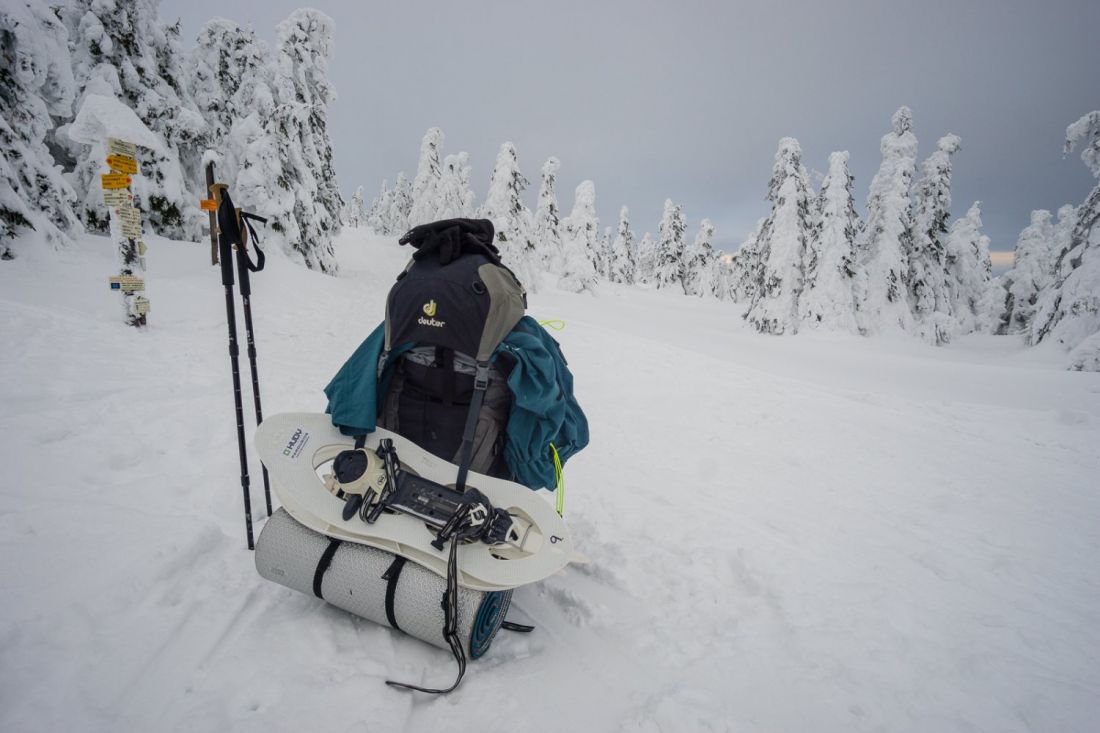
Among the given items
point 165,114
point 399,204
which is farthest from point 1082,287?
point 399,204

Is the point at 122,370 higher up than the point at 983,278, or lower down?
lower down

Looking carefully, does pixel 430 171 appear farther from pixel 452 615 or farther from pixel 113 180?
pixel 452 615

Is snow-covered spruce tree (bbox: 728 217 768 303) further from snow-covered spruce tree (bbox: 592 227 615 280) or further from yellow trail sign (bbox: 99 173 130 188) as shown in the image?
yellow trail sign (bbox: 99 173 130 188)

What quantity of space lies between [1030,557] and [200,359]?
10.0 m

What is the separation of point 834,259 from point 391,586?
2348cm

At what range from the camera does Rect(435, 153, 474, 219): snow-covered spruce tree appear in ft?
118

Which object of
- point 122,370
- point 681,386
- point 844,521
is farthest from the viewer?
point 681,386

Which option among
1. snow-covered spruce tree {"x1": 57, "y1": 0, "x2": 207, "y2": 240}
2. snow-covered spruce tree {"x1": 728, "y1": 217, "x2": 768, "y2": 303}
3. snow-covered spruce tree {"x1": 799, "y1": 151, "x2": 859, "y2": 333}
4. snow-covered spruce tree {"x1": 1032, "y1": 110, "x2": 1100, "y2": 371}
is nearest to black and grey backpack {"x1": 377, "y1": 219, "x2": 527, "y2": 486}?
snow-covered spruce tree {"x1": 57, "y1": 0, "x2": 207, "y2": 240}

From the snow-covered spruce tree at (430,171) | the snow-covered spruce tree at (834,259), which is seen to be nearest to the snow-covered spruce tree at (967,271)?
the snow-covered spruce tree at (834,259)

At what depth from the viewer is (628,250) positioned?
58.1 m

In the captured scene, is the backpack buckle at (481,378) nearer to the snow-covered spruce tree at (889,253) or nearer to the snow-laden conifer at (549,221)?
the snow-covered spruce tree at (889,253)

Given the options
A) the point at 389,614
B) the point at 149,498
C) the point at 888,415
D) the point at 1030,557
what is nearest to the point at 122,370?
the point at 149,498

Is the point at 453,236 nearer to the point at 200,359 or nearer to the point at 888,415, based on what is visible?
the point at 200,359

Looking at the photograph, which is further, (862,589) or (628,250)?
(628,250)
